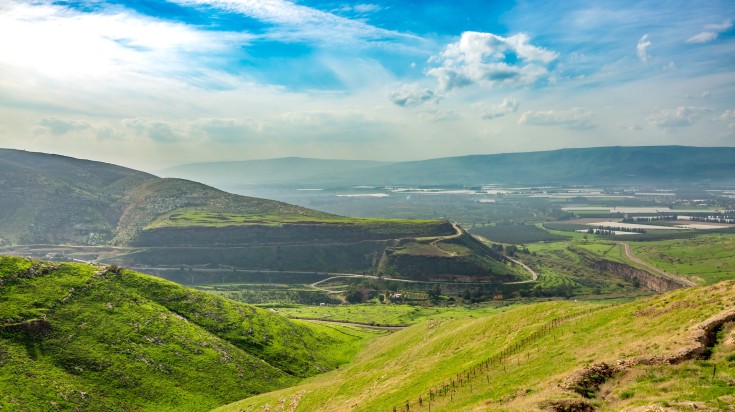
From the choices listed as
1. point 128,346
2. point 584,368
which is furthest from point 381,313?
point 584,368

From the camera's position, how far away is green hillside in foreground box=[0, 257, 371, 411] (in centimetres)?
6831

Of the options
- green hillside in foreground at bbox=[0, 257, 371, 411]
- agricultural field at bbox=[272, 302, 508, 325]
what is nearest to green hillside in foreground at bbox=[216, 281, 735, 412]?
green hillside in foreground at bbox=[0, 257, 371, 411]

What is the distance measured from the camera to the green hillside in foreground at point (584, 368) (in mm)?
30859

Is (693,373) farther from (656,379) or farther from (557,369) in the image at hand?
(557,369)

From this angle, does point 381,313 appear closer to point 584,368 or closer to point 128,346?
point 128,346

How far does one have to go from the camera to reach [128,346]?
263 ft

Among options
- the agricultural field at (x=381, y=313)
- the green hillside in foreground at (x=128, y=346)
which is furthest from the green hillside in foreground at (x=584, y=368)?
the agricultural field at (x=381, y=313)

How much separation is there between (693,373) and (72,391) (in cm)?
7828

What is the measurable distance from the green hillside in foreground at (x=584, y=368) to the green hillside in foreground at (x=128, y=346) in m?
19.8

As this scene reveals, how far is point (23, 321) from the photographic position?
74.4 meters

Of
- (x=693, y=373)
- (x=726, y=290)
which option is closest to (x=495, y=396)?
(x=693, y=373)

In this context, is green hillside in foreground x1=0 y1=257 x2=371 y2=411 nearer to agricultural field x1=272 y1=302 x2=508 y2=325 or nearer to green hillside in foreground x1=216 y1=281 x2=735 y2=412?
green hillside in foreground x1=216 y1=281 x2=735 y2=412

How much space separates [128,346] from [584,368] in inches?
3022

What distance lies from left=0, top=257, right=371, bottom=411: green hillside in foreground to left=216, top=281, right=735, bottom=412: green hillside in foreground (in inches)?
778
